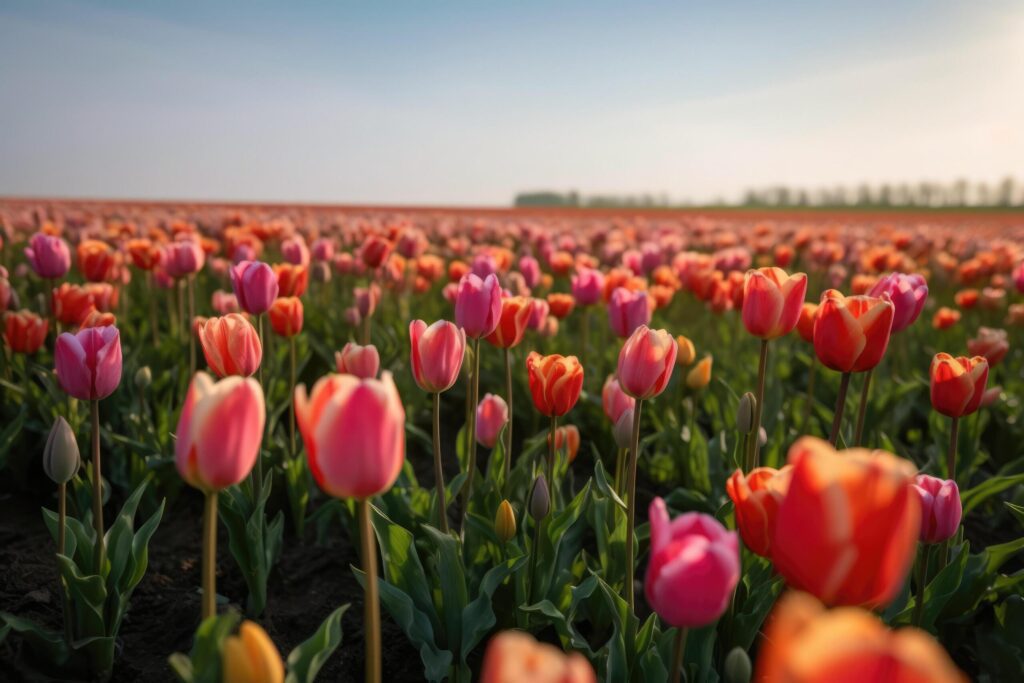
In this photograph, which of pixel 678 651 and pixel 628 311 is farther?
pixel 628 311

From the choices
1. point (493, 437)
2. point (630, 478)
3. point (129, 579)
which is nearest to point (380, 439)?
point (630, 478)

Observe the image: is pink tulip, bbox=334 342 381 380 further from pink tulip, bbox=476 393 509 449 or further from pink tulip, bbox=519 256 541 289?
pink tulip, bbox=519 256 541 289

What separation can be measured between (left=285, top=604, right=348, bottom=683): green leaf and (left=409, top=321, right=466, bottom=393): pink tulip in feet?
2.12

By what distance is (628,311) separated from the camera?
9.84 feet

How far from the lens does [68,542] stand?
207cm

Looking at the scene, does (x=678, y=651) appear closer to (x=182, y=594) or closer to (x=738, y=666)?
(x=738, y=666)

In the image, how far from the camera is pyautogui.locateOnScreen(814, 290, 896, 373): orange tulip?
181 cm

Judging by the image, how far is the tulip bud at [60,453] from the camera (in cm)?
180

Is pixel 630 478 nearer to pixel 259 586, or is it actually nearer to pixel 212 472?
pixel 212 472

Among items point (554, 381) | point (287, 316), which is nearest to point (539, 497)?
point (554, 381)

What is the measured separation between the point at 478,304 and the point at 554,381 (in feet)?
0.97

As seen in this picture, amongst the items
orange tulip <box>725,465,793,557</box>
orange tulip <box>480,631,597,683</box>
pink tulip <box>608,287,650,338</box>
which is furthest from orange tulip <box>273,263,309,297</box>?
orange tulip <box>480,631,597,683</box>

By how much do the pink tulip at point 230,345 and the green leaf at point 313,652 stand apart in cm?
82

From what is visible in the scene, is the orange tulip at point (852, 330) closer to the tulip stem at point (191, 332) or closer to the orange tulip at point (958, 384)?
the orange tulip at point (958, 384)
